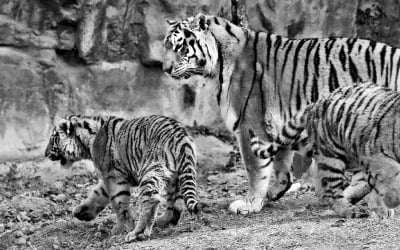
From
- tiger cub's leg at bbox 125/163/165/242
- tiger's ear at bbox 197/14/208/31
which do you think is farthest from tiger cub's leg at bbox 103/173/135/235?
tiger's ear at bbox 197/14/208/31

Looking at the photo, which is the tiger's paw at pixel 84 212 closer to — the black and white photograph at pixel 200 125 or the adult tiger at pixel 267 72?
the black and white photograph at pixel 200 125

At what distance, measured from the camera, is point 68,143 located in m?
8.35

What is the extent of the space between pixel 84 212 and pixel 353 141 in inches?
110

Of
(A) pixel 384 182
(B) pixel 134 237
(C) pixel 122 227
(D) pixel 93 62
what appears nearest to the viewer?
(A) pixel 384 182

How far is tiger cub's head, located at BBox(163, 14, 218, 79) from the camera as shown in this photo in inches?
330

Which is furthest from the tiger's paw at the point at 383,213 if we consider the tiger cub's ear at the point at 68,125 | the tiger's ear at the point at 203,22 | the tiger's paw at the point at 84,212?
the tiger cub's ear at the point at 68,125

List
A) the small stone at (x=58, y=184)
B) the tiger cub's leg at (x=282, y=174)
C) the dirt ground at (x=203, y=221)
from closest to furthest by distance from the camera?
the dirt ground at (x=203, y=221), the tiger cub's leg at (x=282, y=174), the small stone at (x=58, y=184)

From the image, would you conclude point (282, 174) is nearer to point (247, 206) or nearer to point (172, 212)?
point (247, 206)

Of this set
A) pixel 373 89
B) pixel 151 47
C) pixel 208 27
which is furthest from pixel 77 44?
pixel 373 89

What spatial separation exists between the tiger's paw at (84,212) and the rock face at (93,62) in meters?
2.97

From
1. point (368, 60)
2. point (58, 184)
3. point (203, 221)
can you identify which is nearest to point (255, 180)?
point (203, 221)

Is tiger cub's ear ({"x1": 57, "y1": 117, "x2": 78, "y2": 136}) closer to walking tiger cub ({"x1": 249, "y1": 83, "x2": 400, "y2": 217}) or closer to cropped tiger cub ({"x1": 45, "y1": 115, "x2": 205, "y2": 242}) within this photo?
cropped tiger cub ({"x1": 45, "y1": 115, "x2": 205, "y2": 242})

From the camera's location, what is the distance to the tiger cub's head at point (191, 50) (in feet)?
27.5

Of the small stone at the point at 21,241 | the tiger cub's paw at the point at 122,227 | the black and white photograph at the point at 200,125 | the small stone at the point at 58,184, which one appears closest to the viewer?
the black and white photograph at the point at 200,125
